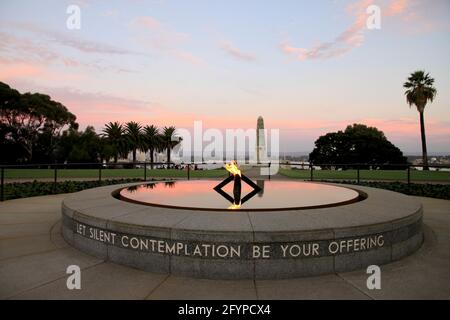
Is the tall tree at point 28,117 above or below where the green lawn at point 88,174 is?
above

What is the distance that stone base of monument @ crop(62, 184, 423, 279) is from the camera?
4.66 metres

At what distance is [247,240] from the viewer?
4.64m

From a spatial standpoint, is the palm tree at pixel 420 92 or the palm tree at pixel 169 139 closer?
the palm tree at pixel 420 92

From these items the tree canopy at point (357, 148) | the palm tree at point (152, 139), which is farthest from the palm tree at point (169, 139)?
the tree canopy at point (357, 148)

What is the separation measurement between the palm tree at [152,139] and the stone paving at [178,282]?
220 feet

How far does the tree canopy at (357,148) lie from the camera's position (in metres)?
62.4

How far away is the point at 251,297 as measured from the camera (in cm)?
411

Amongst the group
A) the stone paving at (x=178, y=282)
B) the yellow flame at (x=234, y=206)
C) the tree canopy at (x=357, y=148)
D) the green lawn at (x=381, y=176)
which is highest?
the tree canopy at (x=357, y=148)

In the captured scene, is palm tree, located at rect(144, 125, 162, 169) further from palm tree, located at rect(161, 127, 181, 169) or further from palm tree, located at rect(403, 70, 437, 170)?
palm tree, located at rect(403, 70, 437, 170)

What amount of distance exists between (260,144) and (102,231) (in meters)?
71.4

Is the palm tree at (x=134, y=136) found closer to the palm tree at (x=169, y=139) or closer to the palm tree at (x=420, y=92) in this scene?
the palm tree at (x=169, y=139)

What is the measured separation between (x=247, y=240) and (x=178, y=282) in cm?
113

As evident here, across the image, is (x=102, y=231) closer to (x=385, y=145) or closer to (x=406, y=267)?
(x=406, y=267)

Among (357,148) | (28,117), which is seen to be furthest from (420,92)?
(28,117)
